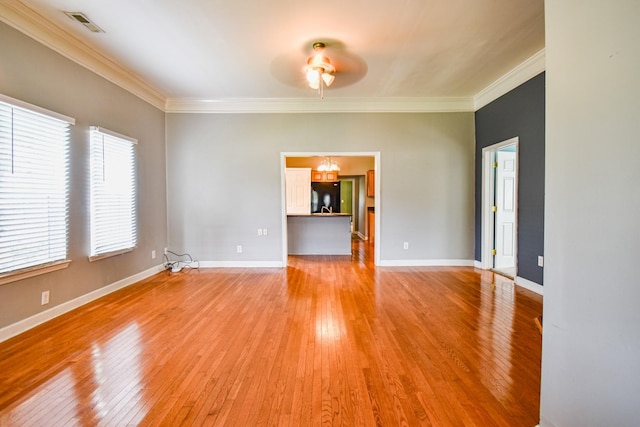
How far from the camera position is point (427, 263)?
5004mm

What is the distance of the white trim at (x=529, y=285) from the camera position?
3.51 m

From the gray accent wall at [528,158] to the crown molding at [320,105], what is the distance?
0.86 metres

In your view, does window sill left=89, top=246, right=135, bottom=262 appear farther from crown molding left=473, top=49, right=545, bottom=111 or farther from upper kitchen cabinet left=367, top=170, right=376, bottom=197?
upper kitchen cabinet left=367, top=170, right=376, bottom=197

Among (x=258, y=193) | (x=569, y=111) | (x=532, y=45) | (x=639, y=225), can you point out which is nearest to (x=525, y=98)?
(x=532, y=45)

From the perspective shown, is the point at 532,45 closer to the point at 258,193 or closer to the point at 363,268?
the point at 363,268

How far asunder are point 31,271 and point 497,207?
6.20m

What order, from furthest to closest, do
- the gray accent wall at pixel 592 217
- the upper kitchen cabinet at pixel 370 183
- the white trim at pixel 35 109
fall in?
the upper kitchen cabinet at pixel 370 183
the white trim at pixel 35 109
the gray accent wall at pixel 592 217

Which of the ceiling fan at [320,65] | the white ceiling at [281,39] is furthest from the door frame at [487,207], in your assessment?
the ceiling fan at [320,65]

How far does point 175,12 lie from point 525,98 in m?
4.34

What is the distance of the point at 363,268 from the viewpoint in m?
4.95

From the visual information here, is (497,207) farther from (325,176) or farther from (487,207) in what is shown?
(325,176)

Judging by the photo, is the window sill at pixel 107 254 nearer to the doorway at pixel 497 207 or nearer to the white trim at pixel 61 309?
the white trim at pixel 61 309

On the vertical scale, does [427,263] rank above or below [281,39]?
below

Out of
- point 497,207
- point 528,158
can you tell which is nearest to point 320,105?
point 528,158
